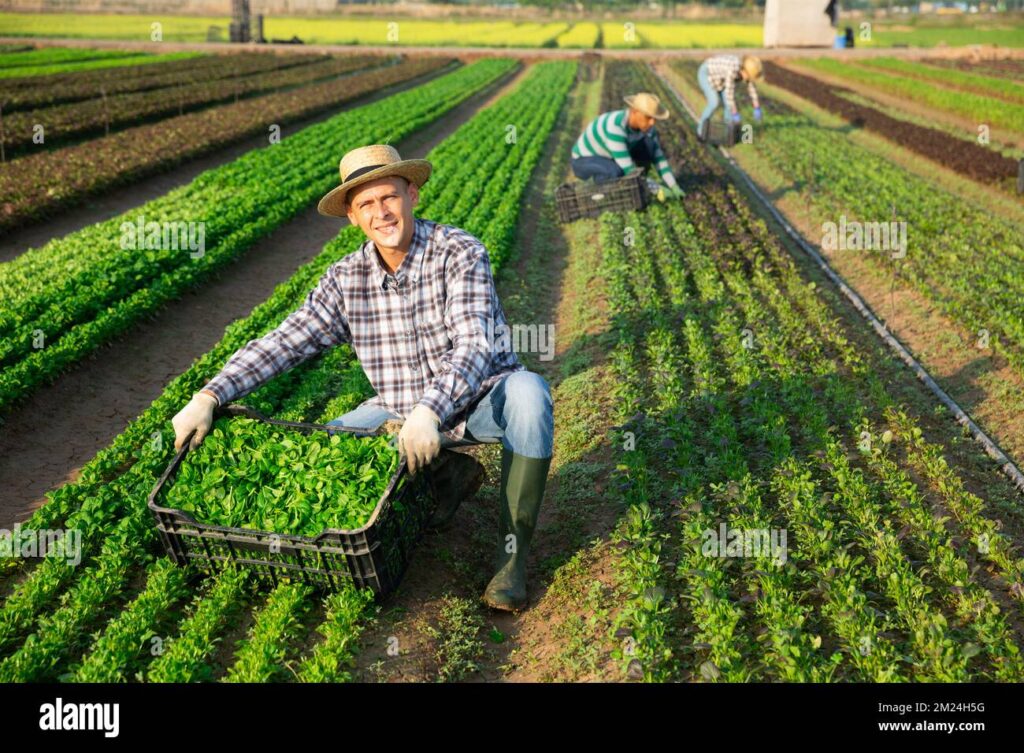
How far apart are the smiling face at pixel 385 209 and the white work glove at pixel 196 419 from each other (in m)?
1.17

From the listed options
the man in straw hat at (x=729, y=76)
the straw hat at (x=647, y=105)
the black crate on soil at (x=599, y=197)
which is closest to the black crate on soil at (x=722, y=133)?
the man in straw hat at (x=729, y=76)

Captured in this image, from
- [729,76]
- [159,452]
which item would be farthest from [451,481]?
[729,76]

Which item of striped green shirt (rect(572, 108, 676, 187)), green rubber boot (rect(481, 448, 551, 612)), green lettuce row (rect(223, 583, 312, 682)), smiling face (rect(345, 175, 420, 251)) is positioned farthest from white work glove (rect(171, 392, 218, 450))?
striped green shirt (rect(572, 108, 676, 187))

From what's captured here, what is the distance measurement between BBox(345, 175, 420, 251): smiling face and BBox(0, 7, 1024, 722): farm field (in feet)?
1.15

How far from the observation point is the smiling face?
445cm

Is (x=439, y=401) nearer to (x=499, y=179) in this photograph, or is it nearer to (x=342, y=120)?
(x=499, y=179)

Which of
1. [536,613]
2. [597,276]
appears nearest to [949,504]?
[536,613]

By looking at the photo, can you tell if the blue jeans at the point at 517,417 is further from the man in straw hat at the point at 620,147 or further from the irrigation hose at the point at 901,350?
the man in straw hat at the point at 620,147

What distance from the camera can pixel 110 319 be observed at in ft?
27.7

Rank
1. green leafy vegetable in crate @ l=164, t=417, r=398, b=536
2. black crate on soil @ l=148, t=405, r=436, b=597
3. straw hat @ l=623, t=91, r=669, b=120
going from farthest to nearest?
straw hat @ l=623, t=91, r=669, b=120, green leafy vegetable in crate @ l=164, t=417, r=398, b=536, black crate on soil @ l=148, t=405, r=436, b=597

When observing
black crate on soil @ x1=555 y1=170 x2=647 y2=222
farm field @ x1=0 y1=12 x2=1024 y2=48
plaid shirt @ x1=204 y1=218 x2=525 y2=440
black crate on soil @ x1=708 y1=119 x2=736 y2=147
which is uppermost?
farm field @ x1=0 y1=12 x2=1024 y2=48

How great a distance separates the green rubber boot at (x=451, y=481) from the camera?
15.5 ft

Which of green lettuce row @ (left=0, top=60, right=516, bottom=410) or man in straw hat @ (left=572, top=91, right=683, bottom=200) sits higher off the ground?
man in straw hat @ (left=572, top=91, right=683, bottom=200)

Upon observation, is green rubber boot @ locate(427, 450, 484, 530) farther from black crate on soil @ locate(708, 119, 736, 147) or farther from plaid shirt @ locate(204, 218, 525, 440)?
black crate on soil @ locate(708, 119, 736, 147)
